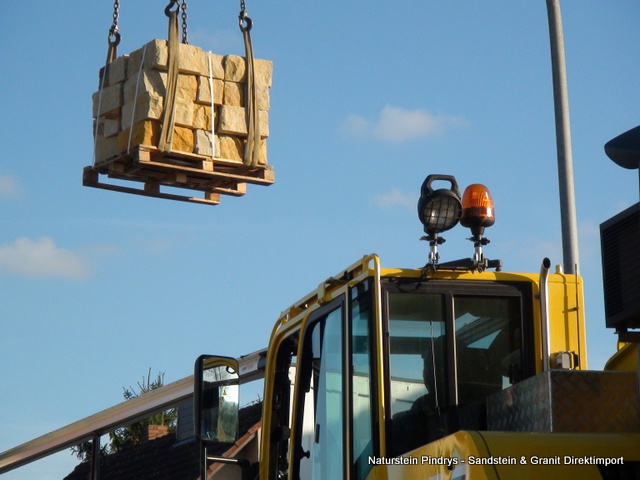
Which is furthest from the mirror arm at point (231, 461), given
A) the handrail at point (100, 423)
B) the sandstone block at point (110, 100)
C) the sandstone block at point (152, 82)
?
the sandstone block at point (110, 100)

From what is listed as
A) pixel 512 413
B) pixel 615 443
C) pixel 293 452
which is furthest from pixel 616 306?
pixel 293 452

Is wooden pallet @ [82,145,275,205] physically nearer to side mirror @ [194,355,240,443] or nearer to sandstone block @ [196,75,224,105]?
sandstone block @ [196,75,224,105]

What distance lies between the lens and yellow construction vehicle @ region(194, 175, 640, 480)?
169 inches

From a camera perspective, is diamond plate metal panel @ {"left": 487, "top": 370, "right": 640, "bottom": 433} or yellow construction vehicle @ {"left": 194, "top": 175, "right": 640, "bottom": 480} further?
yellow construction vehicle @ {"left": 194, "top": 175, "right": 640, "bottom": 480}

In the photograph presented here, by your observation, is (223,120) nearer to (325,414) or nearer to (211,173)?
(211,173)

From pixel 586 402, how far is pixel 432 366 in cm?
87

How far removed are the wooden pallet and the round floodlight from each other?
126 inches

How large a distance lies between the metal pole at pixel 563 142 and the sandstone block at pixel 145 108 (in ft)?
11.4

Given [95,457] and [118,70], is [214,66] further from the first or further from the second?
[95,457]

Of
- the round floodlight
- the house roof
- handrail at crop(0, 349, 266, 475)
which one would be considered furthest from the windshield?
the house roof

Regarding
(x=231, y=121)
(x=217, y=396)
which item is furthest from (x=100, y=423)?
→ (x=217, y=396)

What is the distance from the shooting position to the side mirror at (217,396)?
18.0 feet

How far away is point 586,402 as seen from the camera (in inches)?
167

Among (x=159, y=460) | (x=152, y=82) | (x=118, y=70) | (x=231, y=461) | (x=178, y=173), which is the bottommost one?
(x=231, y=461)
